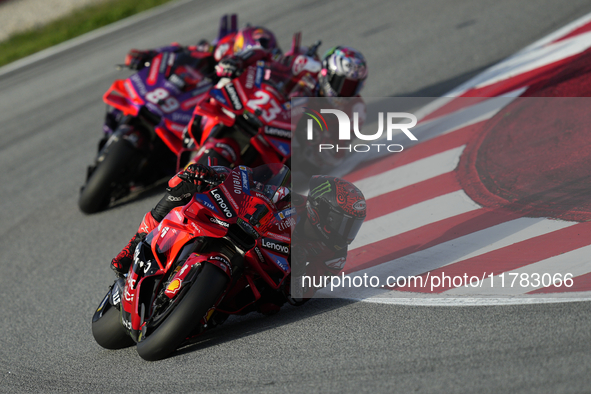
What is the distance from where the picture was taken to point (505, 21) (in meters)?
10.6

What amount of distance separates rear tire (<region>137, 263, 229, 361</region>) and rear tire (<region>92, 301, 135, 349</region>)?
63 centimetres

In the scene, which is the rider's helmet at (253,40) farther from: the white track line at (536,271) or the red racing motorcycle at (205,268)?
the white track line at (536,271)

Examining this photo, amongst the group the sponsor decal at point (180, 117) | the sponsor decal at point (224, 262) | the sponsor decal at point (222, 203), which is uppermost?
the sponsor decal at point (222, 203)

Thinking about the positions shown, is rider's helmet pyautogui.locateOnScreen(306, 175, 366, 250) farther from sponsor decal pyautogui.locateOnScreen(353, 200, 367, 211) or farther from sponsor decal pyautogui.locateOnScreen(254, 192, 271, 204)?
sponsor decal pyautogui.locateOnScreen(254, 192, 271, 204)

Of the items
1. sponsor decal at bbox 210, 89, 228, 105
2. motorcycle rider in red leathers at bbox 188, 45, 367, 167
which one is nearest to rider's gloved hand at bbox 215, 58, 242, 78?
motorcycle rider in red leathers at bbox 188, 45, 367, 167

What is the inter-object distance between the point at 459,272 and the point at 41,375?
11.0 feet

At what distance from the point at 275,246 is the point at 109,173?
3.53 m

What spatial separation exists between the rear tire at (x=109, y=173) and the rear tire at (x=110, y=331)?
111 inches

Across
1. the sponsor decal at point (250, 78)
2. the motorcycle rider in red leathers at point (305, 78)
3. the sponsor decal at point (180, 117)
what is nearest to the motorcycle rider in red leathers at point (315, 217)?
the motorcycle rider in red leathers at point (305, 78)

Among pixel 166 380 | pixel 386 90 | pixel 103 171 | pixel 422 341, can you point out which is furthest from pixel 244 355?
pixel 386 90

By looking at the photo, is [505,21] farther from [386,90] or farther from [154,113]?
[154,113]

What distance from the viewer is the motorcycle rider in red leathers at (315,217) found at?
4.34m

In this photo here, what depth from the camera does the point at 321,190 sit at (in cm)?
445

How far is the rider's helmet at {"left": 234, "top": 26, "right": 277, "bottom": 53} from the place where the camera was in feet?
26.0
